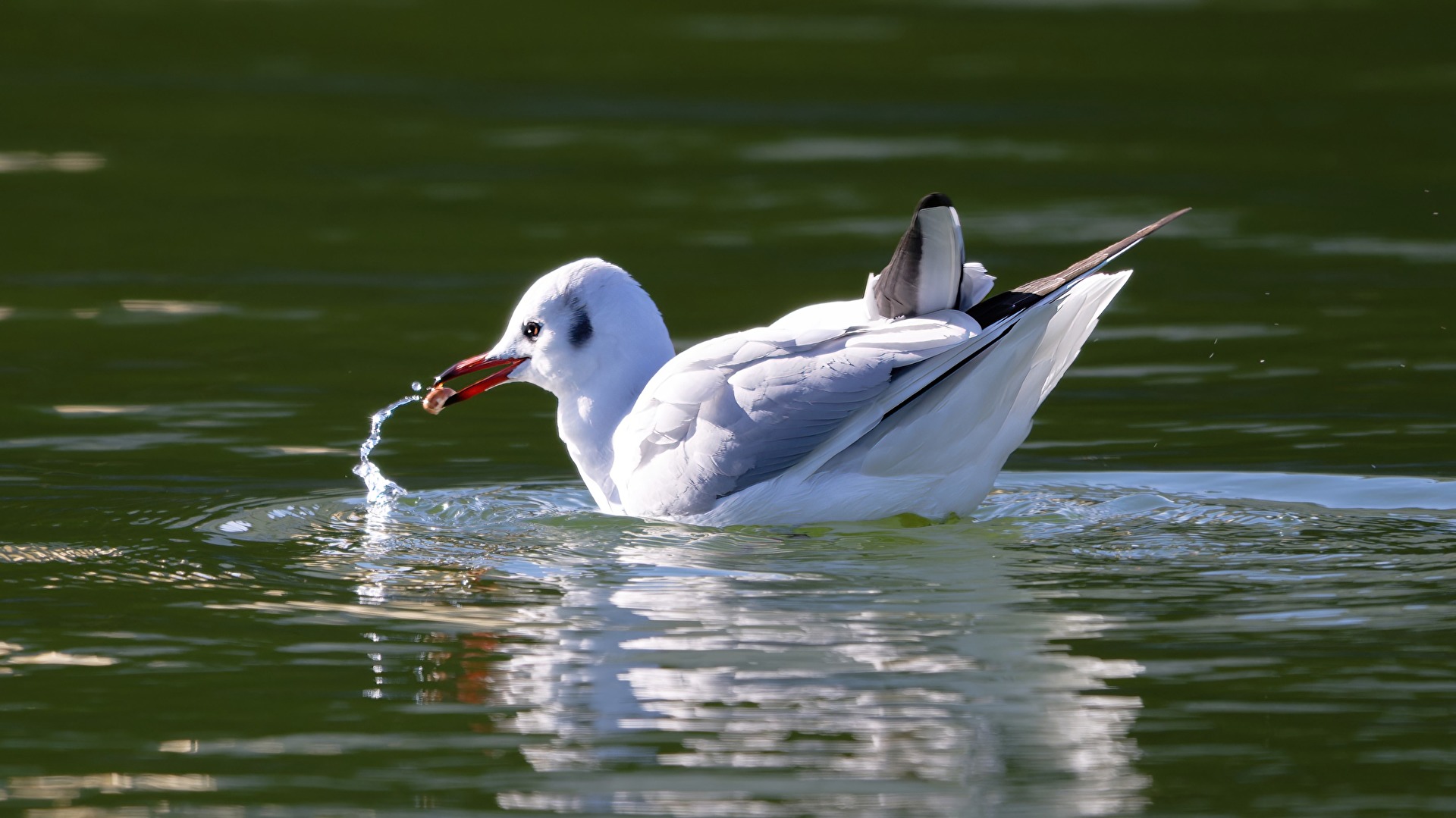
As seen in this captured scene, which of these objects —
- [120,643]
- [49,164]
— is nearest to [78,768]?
[120,643]

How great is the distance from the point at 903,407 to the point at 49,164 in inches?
360

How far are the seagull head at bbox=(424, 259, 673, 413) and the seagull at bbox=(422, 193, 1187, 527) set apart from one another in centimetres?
31

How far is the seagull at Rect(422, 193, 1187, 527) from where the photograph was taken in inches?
284

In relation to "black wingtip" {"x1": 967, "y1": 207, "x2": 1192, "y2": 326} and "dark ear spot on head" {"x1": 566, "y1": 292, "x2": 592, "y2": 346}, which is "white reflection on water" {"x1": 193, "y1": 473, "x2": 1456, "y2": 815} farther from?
"black wingtip" {"x1": 967, "y1": 207, "x2": 1192, "y2": 326}

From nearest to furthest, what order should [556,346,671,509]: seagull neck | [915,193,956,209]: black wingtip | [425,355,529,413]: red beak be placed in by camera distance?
[915,193,956,209]: black wingtip → [556,346,671,509]: seagull neck → [425,355,529,413]: red beak

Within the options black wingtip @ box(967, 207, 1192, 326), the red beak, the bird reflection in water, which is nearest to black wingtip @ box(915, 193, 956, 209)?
black wingtip @ box(967, 207, 1192, 326)

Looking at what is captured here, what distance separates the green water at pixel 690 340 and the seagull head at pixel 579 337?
47 cm

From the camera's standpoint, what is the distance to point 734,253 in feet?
40.9

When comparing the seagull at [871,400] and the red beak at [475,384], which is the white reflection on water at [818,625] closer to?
the seagull at [871,400]

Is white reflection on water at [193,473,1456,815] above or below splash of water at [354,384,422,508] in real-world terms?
below

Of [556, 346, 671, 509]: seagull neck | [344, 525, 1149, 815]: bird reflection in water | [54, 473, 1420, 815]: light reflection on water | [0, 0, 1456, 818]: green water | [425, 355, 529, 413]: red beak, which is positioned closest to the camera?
[344, 525, 1149, 815]: bird reflection in water

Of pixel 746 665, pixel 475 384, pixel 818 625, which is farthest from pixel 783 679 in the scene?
pixel 475 384

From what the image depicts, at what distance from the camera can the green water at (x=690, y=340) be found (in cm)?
516

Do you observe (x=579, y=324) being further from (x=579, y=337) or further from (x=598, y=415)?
(x=598, y=415)
